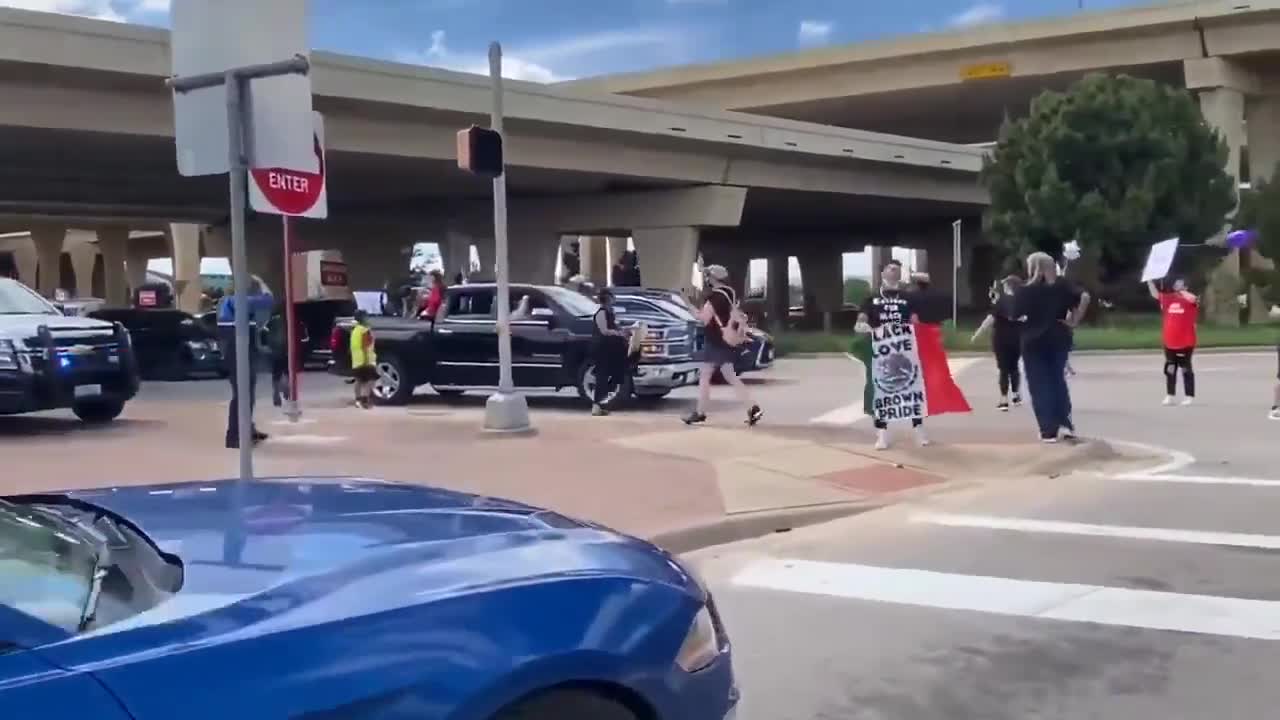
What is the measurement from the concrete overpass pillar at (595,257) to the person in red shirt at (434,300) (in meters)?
65.4

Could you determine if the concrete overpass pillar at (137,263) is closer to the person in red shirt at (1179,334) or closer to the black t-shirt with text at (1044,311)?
the person in red shirt at (1179,334)

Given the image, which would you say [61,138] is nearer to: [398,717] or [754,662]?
[754,662]

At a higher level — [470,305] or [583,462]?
[470,305]

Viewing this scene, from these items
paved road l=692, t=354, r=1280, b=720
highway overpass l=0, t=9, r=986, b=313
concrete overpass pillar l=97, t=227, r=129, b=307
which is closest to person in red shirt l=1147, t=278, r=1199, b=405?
paved road l=692, t=354, r=1280, b=720

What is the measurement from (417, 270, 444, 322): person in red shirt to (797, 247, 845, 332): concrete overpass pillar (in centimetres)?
5439

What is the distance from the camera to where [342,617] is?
9.37 feet

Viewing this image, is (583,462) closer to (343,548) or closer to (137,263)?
(343,548)

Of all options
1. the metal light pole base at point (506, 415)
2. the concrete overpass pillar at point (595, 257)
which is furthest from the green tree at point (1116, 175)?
the concrete overpass pillar at point (595, 257)

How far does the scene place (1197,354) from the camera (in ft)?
91.2

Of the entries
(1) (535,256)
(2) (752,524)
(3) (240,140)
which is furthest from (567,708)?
(1) (535,256)

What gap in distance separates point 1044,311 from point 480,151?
5.64m

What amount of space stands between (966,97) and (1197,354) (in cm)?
2469

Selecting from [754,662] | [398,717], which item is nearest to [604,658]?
[398,717]

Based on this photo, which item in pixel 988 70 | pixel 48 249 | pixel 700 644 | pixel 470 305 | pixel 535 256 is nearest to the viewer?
pixel 700 644
